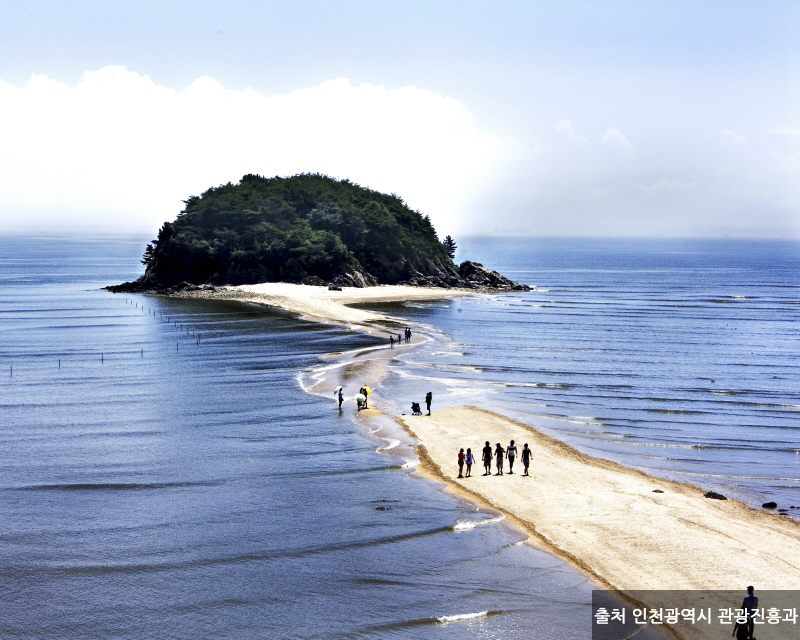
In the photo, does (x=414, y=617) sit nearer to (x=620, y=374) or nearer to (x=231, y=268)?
(x=620, y=374)

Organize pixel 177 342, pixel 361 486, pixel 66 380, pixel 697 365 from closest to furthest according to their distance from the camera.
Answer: pixel 361 486, pixel 66 380, pixel 697 365, pixel 177 342

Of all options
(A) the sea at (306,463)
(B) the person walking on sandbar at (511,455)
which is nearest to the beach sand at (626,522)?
(B) the person walking on sandbar at (511,455)

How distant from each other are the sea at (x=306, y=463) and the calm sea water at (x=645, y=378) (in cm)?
29

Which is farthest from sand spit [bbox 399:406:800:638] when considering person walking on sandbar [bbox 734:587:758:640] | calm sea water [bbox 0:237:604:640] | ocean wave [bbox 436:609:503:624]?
ocean wave [bbox 436:609:503:624]

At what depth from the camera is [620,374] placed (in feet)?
199

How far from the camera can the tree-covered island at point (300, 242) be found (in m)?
127

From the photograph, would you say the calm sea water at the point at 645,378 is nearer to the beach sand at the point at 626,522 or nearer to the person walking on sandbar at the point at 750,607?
the beach sand at the point at 626,522

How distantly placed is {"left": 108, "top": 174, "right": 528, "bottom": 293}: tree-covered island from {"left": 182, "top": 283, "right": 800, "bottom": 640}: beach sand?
290 ft

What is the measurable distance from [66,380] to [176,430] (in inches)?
700

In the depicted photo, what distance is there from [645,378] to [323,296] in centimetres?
6448

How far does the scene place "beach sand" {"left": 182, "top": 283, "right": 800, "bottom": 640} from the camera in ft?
75.1

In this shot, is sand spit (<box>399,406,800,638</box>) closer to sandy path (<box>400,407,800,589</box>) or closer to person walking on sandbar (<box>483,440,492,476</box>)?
sandy path (<box>400,407,800,589</box>)

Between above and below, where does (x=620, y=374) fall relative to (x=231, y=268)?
below

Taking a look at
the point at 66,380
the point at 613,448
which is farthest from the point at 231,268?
the point at 613,448
